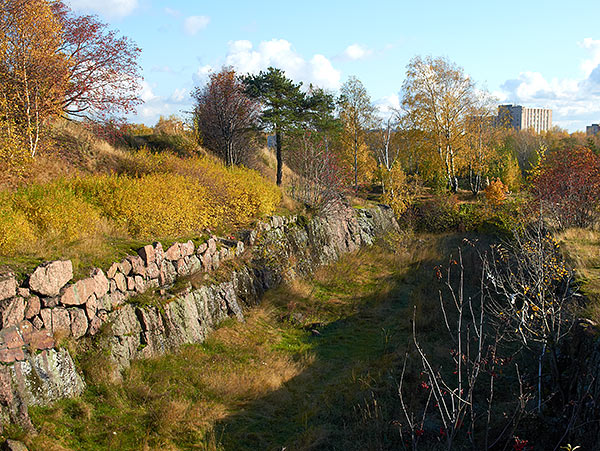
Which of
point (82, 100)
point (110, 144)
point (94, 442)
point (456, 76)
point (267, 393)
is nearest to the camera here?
point (94, 442)

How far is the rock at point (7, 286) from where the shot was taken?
5332 millimetres

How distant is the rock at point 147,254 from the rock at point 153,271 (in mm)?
77

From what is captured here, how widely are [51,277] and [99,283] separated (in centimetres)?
77

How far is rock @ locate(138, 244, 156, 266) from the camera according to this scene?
25.5 ft

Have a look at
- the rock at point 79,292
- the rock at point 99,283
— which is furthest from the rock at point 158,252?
the rock at point 79,292

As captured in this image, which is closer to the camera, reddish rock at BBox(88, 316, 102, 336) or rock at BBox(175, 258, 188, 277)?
reddish rock at BBox(88, 316, 102, 336)

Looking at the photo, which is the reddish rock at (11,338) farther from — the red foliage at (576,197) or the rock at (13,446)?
the red foliage at (576,197)

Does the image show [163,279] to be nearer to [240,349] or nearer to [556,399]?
[240,349]

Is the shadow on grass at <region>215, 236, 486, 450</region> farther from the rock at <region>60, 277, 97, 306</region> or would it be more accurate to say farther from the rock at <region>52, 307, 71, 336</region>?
the rock at <region>60, 277, 97, 306</region>

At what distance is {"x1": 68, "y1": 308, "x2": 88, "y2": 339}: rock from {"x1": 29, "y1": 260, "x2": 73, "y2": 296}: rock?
375mm

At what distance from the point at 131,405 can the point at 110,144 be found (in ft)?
38.3

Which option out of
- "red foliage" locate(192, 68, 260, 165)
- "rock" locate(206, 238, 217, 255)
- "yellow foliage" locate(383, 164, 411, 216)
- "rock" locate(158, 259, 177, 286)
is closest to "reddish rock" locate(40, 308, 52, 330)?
"rock" locate(158, 259, 177, 286)

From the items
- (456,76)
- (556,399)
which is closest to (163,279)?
(556,399)

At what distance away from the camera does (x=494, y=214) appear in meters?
19.3
